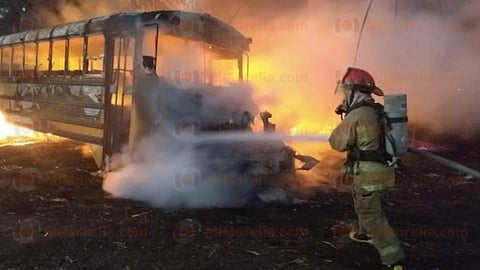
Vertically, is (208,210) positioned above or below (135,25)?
below

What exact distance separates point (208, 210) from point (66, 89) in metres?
4.52

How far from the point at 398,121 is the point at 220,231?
219 centimetres

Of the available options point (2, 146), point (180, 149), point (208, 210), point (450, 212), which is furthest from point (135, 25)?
point (2, 146)

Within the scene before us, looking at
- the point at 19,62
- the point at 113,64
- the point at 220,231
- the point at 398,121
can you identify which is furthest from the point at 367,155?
the point at 19,62

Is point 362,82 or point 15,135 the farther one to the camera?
point 15,135

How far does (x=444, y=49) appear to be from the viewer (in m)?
11.1

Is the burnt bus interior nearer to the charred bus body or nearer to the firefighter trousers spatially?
the charred bus body

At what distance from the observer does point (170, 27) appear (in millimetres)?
7055

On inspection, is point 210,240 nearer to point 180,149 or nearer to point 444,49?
point 180,149

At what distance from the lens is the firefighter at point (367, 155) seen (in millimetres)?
3748

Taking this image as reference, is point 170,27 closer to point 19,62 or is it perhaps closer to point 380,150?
point 380,150

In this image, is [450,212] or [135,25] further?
[135,25]

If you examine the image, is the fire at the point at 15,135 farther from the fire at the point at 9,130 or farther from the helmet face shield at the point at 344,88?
the helmet face shield at the point at 344,88

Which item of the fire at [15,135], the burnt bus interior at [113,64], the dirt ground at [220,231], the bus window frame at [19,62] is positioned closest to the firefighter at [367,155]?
the dirt ground at [220,231]
